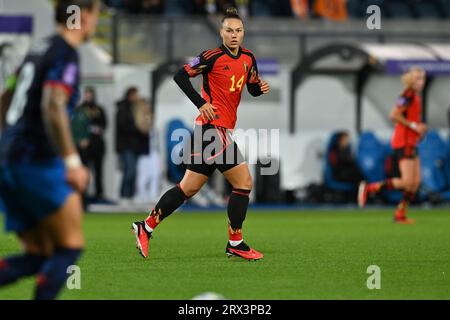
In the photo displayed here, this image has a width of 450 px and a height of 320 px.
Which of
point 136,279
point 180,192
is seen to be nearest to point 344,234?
point 180,192

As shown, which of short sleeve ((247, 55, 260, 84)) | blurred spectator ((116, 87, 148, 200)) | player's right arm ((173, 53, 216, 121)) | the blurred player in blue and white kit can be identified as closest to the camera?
the blurred player in blue and white kit

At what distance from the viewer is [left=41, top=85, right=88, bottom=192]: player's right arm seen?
6742 millimetres

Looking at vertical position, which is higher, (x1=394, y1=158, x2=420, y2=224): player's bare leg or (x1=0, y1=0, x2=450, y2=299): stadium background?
(x1=0, y1=0, x2=450, y2=299): stadium background

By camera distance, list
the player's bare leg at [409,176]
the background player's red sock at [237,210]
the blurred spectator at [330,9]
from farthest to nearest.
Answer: the blurred spectator at [330,9] → the player's bare leg at [409,176] → the background player's red sock at [237,210]

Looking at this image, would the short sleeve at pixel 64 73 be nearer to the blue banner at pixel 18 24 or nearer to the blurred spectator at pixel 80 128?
the blurred spectator at pixel 80 128

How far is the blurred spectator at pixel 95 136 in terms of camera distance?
22.5 meters

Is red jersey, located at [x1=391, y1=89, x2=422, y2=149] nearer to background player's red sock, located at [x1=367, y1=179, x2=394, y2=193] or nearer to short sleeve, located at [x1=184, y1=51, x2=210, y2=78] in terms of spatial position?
background player's red sock, located at [x1=367, y1=179, x2=394, y2=193]

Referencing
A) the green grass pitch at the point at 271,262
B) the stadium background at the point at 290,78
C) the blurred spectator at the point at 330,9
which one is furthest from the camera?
the blurred spectator at the point at 330,9

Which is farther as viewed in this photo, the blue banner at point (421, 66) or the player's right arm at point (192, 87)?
the blue banner at point (421, 66)

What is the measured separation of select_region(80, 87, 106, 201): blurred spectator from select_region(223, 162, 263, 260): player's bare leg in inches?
433

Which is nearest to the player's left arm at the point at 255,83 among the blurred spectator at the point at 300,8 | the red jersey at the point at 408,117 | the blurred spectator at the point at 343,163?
the red jersey at the point at 408,117

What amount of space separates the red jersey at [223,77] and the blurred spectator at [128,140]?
1092 centimetres

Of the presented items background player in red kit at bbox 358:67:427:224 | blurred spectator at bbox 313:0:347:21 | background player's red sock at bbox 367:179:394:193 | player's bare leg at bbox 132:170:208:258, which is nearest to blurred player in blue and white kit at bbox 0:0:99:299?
player's bare leg at bbox 132:170:208:258
